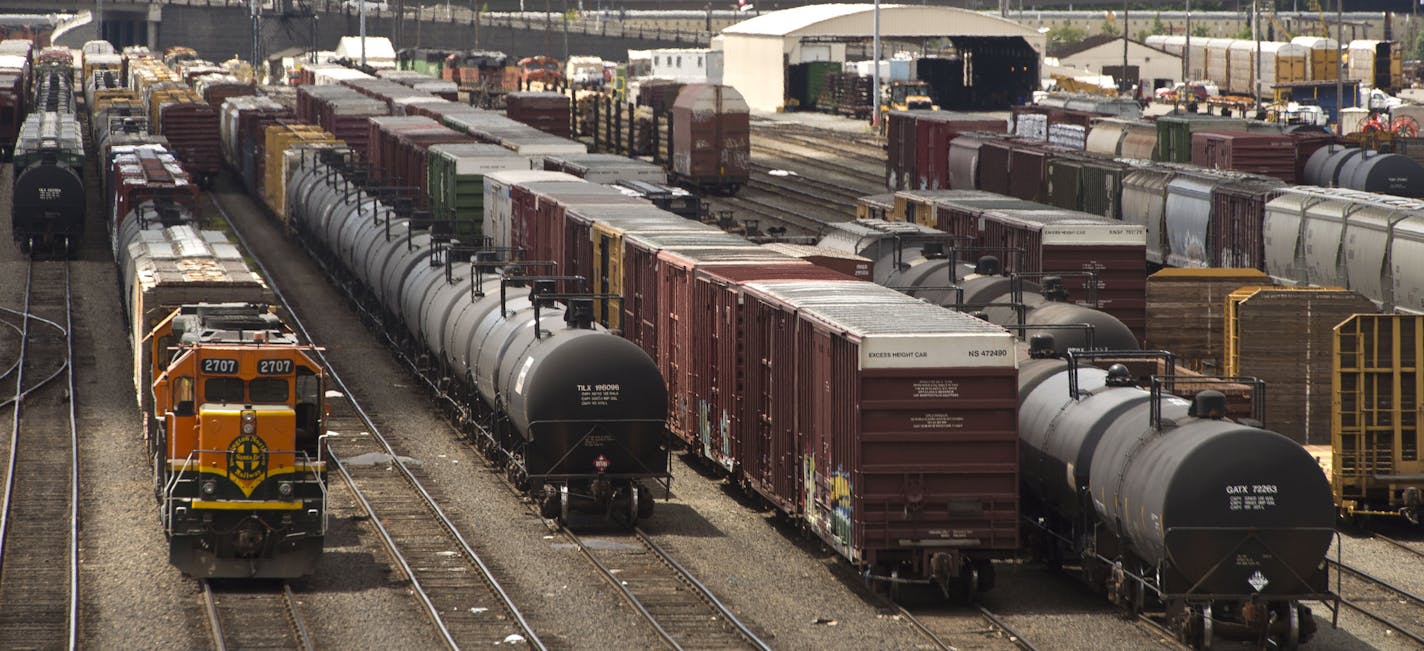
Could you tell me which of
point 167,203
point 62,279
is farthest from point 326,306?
point 62,279

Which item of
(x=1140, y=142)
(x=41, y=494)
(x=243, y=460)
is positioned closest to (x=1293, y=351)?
(x=243, y=460)

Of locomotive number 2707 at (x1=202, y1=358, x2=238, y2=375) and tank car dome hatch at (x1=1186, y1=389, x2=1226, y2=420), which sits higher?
locomotive number 2707 at (x1=202, y1=358, x2=238, y2=375)

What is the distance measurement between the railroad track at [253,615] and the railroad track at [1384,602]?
1231 cm

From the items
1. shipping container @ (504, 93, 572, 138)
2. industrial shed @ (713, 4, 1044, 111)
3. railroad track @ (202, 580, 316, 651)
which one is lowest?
railroad track @ (202, 580, 316, 651)

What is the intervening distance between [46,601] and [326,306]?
2916 cm

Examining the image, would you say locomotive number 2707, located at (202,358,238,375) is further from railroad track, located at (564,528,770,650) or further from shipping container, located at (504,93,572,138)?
shipping container, located at (504,93,572,138)

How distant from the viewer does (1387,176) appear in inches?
2062

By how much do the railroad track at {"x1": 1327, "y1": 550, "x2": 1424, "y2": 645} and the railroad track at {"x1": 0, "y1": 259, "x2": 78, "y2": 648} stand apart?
50.9 ft

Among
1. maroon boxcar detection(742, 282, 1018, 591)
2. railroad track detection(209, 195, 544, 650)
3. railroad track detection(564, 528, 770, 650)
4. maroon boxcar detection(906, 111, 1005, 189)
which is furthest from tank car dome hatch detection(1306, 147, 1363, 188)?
maroon boxcar detection(742, 282, 1018, 591)

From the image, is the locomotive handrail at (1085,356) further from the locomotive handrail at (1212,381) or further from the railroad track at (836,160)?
the railroad track at (836,160)

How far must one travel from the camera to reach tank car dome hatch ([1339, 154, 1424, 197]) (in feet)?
170

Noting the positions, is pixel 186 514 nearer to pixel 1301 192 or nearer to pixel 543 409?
pixel 543 409

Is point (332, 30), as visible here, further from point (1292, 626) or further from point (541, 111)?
point (1292, 626)

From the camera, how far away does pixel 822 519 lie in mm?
24547
